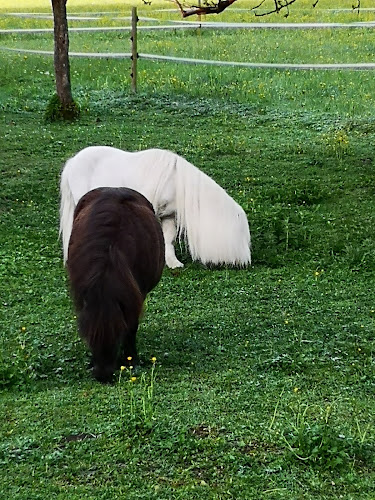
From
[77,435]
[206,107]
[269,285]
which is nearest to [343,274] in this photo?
[269,285]

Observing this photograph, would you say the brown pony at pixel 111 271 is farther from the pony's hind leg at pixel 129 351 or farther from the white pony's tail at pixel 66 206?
the white pony's tail at pixel 66 206

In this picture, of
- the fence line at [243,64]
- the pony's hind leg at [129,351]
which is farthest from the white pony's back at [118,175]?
the fence line at [243,64]

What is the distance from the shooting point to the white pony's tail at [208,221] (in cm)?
682

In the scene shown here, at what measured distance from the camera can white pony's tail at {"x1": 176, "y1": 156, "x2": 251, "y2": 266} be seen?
22.4 ft

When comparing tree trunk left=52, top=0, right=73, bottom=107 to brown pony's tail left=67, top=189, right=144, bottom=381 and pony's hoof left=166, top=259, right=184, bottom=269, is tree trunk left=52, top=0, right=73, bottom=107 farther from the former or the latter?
brown pony's tail left=67, top=189, right=144, bottom=381

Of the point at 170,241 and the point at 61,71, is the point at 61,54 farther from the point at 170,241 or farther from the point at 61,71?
the point at 170,241

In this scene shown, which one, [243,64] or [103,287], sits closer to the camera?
[103,287]

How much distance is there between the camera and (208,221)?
6.83 m

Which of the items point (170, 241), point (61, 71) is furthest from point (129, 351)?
point (61, 71)

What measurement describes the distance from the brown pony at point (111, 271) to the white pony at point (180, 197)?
197 centimetres

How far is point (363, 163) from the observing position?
32.2 feet

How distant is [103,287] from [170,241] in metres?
2.80

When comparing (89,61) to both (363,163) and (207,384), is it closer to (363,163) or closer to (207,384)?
(363,163)

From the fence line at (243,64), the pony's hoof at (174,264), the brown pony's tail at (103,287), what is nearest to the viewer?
the brown pony's tail at (103,287)
